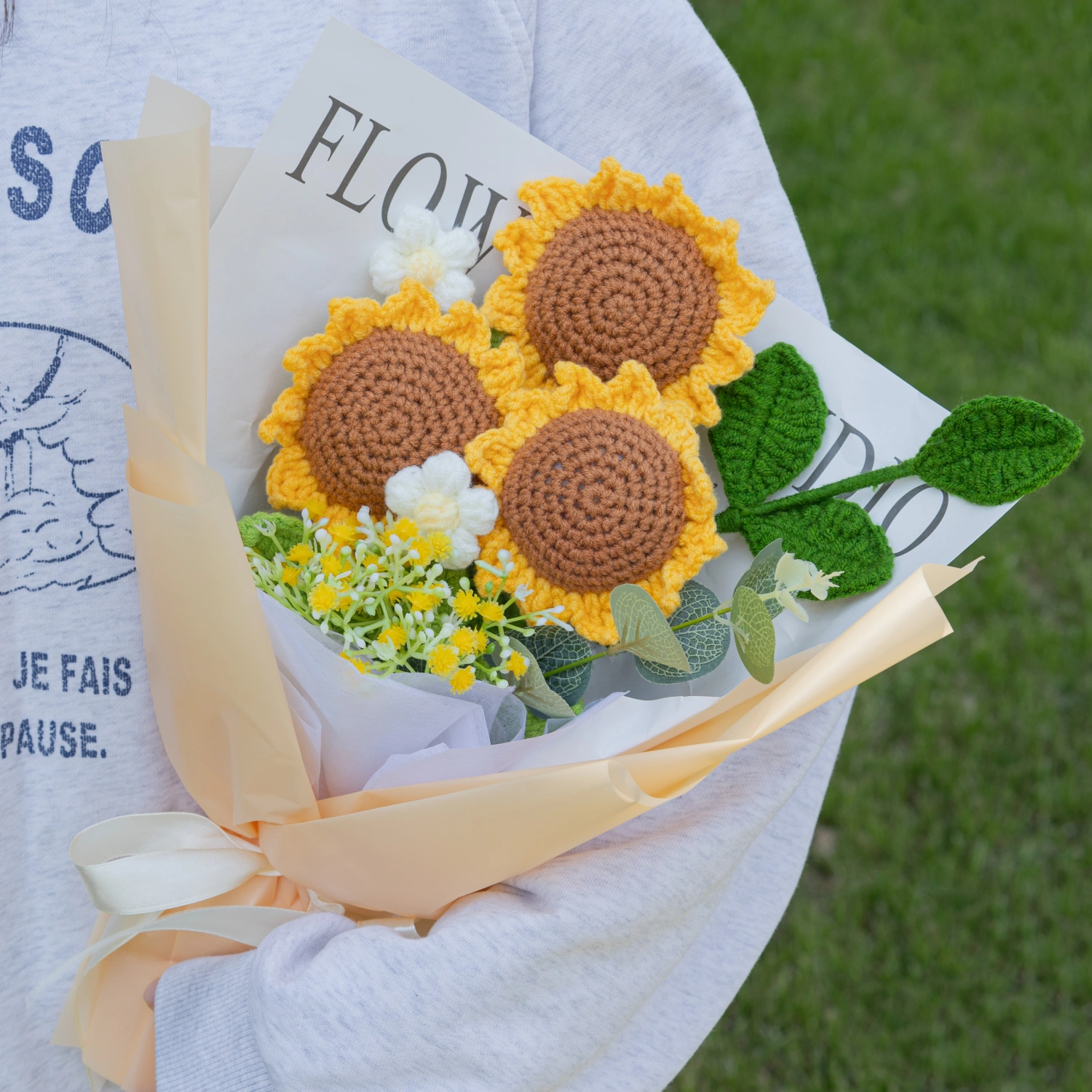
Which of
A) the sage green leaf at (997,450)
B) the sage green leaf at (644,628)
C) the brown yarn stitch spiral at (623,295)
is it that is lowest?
the sage green leaf at (644,628)

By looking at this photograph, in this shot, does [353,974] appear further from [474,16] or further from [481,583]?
[474,16]

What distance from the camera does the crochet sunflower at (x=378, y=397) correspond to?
557 mm

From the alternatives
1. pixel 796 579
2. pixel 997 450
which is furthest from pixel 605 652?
pixel 997 450

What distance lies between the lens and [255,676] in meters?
0.53

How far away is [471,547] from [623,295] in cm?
17

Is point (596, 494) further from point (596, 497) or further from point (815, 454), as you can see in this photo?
point (815, 454)

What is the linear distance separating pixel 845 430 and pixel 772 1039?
1085mm

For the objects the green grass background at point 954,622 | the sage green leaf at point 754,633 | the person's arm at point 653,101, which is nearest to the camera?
the sage green leaf at point 754,633

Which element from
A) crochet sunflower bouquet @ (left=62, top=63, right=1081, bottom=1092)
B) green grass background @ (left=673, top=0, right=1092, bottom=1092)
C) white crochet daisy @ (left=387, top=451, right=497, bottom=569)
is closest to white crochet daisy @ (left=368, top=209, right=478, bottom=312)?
crochet sunflower bouquet @ (left=62, top=63, right=1081, bottom=1092)

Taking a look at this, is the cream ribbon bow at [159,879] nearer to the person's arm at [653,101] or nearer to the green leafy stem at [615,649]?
the green leafy stem at [615,649]

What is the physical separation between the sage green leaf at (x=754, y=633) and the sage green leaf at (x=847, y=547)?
0.27 ft

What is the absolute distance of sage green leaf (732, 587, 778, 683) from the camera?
49 centimetres

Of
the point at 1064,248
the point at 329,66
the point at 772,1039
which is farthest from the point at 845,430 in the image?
the point at 1064,248

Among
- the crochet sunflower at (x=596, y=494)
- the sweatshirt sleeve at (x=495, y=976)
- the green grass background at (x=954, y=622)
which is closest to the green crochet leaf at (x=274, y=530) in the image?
the crochet sunflower at (x=596, y=494)
